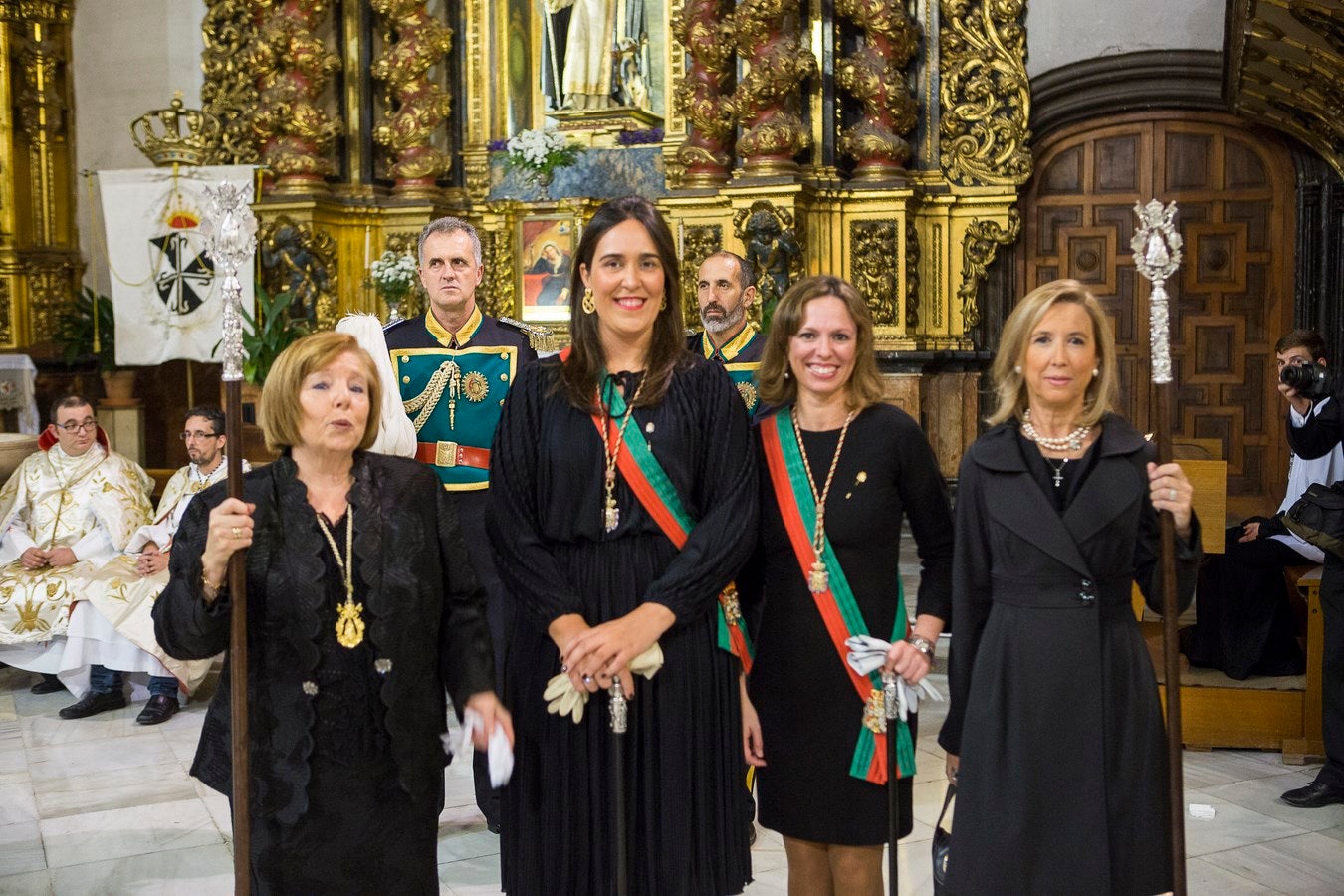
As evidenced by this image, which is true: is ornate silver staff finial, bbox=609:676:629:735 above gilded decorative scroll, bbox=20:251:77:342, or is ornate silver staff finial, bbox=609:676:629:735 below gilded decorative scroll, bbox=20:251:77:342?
below

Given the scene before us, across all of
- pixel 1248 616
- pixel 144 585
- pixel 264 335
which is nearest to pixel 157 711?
pixel 144 585

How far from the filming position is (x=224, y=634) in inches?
106

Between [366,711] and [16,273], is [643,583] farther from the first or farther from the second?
[16,273]

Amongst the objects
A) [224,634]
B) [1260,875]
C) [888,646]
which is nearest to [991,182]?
[1260,875]

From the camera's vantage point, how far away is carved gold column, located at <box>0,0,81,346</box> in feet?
36.7

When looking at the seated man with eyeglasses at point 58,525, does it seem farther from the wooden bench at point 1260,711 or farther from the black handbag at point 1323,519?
→ the black handbag at point 1323,519

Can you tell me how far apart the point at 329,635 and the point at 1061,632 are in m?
1.46

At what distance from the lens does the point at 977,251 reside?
9.93m

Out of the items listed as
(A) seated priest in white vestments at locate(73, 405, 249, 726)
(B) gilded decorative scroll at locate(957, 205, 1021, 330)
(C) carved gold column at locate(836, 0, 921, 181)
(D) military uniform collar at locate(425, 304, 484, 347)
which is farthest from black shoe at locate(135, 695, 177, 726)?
(B) gilded decorative scroll at locate(957, 205, 1021, 330)

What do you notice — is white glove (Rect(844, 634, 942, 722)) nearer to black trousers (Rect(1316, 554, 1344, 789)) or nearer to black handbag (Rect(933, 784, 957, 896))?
black handbag (Rect(933, 784, 957, 896))

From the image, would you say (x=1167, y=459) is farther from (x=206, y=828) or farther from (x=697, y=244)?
(x=697, y=244)

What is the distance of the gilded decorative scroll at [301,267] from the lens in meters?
10.5

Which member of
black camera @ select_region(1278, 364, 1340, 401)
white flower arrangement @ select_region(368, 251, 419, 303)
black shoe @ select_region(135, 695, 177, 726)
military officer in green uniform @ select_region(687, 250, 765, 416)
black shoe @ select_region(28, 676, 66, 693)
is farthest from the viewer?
white flower arrangement @ select_region(368, 251, 419, 303)

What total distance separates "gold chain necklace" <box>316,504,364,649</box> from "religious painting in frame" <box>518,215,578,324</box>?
8.03m
